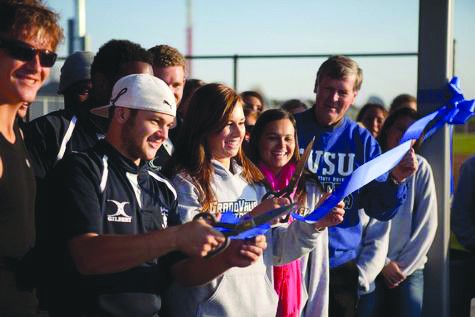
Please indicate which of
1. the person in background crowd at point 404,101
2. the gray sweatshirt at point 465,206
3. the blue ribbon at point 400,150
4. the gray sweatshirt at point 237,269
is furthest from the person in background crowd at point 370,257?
the person in background crowd at point 404,101

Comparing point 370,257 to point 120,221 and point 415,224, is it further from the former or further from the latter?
point 120,221

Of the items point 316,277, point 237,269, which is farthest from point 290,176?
point 237,269

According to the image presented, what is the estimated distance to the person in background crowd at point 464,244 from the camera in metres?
5.11

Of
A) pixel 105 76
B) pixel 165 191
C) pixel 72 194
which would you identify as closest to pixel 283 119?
pixel 105 76

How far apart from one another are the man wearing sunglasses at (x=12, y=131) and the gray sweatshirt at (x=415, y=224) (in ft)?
10.2

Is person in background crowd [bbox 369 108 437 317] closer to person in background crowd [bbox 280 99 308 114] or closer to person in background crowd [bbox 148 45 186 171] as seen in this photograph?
person in background crowd [bbox 148 45 186 171]

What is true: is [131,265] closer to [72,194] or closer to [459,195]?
[72,194]

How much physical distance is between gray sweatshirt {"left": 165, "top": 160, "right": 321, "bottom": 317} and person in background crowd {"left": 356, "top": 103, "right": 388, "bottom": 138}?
13.6ft

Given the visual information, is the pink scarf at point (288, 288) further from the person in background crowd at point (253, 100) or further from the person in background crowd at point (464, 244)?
the person in background crowd at point (253, 100)

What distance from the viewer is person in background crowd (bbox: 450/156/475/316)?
16.8 ft

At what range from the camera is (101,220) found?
2271 mm

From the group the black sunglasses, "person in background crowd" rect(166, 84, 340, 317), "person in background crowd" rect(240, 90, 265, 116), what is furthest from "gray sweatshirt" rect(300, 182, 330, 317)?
"person in background crowd" rect(240, 90, 265, 116)

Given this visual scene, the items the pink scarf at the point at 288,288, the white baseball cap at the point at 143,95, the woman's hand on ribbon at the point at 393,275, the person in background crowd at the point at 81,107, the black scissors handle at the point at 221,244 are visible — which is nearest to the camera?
the black scissors handle at the point at 221,244

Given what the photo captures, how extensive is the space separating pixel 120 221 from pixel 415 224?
3006 mm
